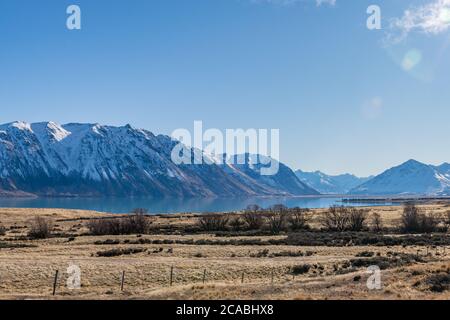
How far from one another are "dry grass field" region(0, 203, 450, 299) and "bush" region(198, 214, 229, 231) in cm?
2777

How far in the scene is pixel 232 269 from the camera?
4203cm

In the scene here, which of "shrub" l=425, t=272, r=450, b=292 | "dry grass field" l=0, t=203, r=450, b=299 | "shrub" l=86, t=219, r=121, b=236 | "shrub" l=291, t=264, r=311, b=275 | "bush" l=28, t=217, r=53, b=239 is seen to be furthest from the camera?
"shrub" l=86, t=219, r=121, b=236

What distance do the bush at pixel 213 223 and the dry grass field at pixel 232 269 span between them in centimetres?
2777

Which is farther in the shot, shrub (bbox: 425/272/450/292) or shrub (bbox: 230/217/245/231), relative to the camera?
shrub (bbox: 230/217/245/231)

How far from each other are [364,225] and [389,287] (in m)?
68.1

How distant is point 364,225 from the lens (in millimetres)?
93688

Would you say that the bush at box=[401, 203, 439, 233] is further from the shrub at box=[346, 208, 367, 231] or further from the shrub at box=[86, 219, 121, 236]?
the shrub at box=[86, 219, 121, 236]

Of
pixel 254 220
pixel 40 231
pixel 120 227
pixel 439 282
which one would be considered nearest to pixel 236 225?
pixel 254 220

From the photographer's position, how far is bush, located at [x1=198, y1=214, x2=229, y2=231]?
94500 millimetres

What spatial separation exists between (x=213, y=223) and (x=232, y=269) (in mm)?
53961

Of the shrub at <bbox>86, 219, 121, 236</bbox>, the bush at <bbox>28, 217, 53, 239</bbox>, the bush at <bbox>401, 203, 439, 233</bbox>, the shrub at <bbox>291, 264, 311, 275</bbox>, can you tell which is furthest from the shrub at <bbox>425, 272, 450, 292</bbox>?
the shrub at <bbox>86, 219, 121, 236</bbox>
